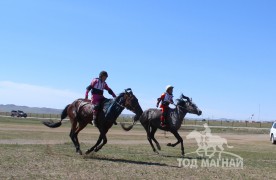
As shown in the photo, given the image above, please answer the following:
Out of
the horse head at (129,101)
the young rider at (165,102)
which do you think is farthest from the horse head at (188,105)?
the horse head at (129,101)

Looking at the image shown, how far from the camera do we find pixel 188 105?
19438mm

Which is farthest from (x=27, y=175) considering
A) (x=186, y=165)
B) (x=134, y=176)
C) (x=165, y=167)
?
(x=186, y=165)

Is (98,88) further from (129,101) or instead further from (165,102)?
(165,102)

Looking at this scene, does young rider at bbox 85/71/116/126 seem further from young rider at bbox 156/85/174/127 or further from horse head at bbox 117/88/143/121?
young rider at bbox 156/85/174/127

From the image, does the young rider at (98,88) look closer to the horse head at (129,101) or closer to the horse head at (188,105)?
the horse head at (129,101)

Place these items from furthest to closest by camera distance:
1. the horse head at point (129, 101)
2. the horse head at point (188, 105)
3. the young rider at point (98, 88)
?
the horse head at point (188, 105) < the young rider at point (98, 88) < the horse head at point (129, 101)

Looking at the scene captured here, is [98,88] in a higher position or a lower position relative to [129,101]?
higher

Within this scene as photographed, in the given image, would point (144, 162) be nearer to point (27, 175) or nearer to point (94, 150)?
point (94, 150)

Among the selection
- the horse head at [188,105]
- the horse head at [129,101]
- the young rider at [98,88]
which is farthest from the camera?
the horse head at [188,105]

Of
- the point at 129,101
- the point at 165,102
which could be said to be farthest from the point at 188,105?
→ the point at 129,101

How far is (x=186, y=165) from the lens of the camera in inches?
590

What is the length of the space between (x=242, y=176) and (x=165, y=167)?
2.39m

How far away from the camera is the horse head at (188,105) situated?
1933 centimetres

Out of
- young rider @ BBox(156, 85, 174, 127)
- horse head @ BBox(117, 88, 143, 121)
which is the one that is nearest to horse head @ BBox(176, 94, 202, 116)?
young rider @ BBox(156, 85, 174, 127)
